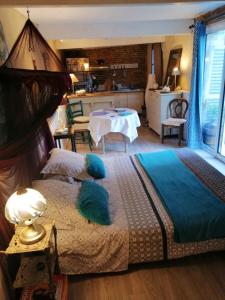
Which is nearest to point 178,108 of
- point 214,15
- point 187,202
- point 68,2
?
point 214,15

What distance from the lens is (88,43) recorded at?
19.6 ft

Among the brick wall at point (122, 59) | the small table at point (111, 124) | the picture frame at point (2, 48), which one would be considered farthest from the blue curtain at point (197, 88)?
the brick wall at point (122, 59)

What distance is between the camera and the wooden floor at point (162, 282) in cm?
168

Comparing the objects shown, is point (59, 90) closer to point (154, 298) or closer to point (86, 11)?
point (86, 11)

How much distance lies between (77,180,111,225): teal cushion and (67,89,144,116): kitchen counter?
173 inches

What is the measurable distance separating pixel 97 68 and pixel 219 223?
6.52 meters

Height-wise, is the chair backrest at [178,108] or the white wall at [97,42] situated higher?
the white wall at [97,42]

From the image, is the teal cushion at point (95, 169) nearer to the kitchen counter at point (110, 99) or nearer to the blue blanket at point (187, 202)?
the blue blanket at point (187, 202)

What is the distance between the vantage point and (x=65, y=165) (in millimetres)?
2408

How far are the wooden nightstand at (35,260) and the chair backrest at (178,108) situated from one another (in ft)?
13.1

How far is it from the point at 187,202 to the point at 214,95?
8.87 ft

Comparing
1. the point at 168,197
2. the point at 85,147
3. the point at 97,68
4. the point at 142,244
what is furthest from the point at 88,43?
the point at 142,244

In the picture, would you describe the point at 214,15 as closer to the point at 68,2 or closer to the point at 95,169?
the point at 68,2

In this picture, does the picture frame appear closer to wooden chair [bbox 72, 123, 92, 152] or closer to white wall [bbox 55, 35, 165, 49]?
wooden chair [bbox 72, 123, 92, 152]
